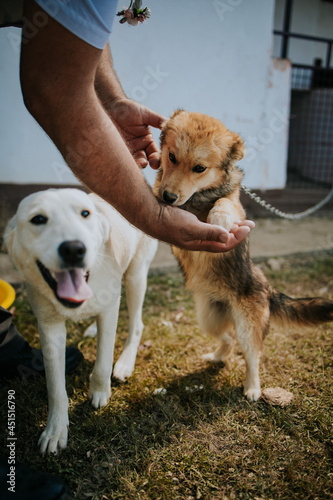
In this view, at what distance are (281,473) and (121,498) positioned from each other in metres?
0.76

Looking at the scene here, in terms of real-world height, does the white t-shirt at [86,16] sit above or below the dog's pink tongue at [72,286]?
above

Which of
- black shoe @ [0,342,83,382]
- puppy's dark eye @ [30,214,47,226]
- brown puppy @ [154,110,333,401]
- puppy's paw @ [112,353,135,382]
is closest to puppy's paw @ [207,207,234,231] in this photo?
brown puppy @ [154,110,333,401]

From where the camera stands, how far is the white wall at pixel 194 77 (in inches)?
189

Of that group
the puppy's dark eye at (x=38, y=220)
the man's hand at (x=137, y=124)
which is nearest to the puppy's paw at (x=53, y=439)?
the puppy's dark eye at (x=38, y=220)

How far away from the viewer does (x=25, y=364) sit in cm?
235

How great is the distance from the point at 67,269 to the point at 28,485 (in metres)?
0.93

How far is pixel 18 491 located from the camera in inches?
60.7

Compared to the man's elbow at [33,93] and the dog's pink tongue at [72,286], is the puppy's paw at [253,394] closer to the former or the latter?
the dog's pink tongue at [72,286]

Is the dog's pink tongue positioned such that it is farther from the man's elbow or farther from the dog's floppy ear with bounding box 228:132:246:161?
the dog's floppy ear with bounding box 228:132:246:161

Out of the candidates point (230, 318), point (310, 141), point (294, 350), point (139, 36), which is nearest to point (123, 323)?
point (230, 318)

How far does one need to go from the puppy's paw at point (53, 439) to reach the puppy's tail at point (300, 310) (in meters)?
1.42

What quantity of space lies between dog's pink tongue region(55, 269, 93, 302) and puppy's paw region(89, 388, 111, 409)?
2.75ft

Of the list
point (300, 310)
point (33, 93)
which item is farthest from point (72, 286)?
point (300, 310)

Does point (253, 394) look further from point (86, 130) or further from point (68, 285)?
point (86, 130)
